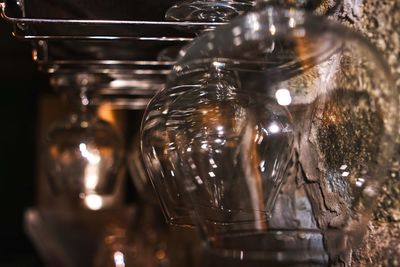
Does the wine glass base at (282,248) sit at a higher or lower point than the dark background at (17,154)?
higher

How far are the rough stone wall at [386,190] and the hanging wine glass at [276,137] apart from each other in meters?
0.02

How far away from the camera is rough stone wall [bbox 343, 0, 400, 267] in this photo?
0.51 metres

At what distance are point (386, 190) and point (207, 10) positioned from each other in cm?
22

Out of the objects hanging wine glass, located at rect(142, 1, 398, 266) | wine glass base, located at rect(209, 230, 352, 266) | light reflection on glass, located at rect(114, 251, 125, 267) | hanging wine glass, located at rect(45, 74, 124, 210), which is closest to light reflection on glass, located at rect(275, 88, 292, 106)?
hanging wine glass, located at rect(142, 1, 398, 266)

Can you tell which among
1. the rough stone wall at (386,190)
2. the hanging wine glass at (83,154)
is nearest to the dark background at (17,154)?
the hanging wine glass at (83,154)

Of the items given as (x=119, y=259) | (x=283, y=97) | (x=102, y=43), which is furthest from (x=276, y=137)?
(x=119, y=259)

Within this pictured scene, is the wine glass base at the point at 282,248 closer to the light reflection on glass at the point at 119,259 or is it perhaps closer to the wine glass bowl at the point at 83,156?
the wine glass bowl at the point at 83,156

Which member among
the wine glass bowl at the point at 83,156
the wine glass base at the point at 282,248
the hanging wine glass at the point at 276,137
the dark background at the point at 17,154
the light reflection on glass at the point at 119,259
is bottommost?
the dark background at the point at 17,154

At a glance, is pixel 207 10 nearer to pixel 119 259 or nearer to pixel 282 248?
pixel 282 248

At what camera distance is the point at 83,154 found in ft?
4.33

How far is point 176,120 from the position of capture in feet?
1.85

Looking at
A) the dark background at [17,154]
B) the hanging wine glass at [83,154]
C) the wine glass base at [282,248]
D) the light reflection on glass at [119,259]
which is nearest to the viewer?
the wine glass base at [282,248]

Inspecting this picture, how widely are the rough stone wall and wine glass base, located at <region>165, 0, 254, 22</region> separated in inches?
4.5

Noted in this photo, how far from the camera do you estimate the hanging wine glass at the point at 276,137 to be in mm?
452
